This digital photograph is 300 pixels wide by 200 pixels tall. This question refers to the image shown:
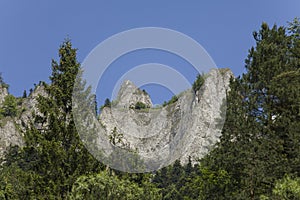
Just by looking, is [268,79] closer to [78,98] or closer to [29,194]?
[78,98]

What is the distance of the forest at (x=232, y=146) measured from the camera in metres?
13.9

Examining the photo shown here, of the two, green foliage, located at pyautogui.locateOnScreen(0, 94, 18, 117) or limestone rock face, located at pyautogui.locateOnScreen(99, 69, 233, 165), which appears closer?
limestone rock face, located at pyautogui.locateOnScreen(99, 69, 233, 165)

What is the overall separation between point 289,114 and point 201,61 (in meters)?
3.85

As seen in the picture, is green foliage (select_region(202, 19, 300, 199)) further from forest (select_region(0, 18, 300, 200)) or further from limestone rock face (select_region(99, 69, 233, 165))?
limestone rock face (select_region(99, 69, 233, 165))

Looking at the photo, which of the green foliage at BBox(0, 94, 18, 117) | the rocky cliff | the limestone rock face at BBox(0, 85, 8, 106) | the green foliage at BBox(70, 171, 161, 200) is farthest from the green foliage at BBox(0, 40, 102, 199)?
the limestone rock face at BBox(0, 85, 8, 106)

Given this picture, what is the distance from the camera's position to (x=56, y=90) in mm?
15648

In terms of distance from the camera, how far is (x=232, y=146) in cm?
1803

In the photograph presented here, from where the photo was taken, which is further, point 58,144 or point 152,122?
point 152,122

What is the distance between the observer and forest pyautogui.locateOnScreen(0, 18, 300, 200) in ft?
45.7

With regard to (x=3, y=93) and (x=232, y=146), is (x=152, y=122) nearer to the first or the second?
(x=232, y=146)

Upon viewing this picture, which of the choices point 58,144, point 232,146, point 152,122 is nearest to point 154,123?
point 152,122

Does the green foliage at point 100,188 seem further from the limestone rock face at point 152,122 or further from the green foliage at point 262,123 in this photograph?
the green foliage at point 262,123

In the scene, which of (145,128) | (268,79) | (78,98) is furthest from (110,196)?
(145,128)

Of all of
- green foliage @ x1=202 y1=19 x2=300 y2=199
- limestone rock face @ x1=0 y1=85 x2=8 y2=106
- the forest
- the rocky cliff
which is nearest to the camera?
the forest
